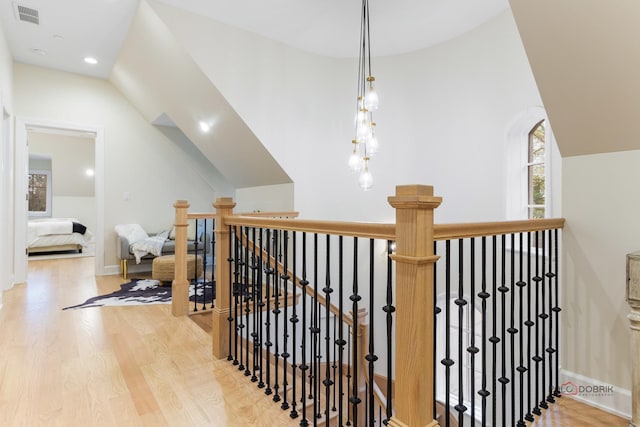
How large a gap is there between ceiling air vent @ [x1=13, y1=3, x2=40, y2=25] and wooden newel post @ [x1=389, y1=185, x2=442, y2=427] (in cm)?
453

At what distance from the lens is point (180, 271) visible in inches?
130

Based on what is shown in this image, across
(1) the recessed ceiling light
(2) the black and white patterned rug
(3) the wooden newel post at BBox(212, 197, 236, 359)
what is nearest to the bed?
(2) the black and white patterned rug

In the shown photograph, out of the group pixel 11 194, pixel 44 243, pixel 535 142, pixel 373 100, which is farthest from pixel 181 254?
pixel 44 243

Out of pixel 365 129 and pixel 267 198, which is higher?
pixel 365 129

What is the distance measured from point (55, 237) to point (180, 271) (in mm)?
5460

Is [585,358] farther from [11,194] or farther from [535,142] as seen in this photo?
[11,194]

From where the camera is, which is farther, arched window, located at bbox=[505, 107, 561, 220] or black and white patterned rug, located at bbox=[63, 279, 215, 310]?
black and white patterned rug, located at bbox=[63, 279, 215, 310]

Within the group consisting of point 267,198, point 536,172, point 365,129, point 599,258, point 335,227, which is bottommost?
point 599,258

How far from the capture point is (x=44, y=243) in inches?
267

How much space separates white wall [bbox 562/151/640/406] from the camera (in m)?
1.94

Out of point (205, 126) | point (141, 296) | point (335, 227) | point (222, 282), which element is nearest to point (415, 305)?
point (335, 227)

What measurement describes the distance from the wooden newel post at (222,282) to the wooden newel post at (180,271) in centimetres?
100

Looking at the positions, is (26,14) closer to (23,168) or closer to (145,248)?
(23,168)

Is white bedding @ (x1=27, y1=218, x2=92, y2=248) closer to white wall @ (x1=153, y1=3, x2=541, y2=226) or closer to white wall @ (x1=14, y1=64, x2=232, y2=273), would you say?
white wall @ (x1=14, y1=64, x2=232, y2=273)
